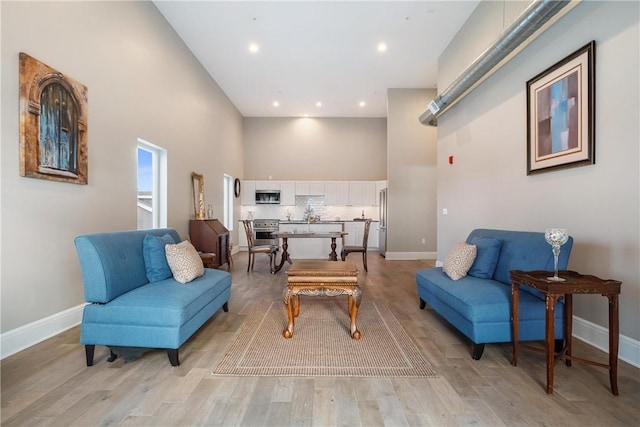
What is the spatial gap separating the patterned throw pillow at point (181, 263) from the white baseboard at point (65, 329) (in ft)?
3.64

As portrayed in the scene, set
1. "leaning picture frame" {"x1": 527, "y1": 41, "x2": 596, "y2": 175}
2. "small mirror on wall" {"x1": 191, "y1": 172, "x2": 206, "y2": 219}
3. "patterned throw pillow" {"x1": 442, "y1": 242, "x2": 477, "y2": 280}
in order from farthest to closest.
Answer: "small mirror on wall" {"x1": 191, "y1": 172, "x2": 206, "y2": 219} < "patterned throw pillow" {"x1": 442, "y1": 242, "x2": 477, "y2": 280} < "leaning picture frame" {"x1": 527, "y1": 41, "x2": 596, "y2": 175}

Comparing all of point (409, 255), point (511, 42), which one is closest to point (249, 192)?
point (409, 255)

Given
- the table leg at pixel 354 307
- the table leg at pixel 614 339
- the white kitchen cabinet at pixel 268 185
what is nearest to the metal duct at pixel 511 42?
the table leg at pixel 614 339

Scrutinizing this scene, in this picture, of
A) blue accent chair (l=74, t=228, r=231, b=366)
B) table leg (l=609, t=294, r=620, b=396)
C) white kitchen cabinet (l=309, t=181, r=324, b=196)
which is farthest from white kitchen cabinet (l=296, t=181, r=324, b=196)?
table leg (l=609, t=294, r=620, b=396)

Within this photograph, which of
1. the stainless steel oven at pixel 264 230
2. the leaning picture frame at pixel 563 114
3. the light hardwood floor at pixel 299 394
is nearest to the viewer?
the light hardwood floor at pixel 299 394

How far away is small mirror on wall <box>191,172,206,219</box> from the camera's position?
17.4 ft

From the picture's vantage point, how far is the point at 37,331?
238cm

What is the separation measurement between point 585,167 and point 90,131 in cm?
474

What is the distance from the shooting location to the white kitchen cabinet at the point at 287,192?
8633 mm

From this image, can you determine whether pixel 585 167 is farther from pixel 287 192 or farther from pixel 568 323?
pixel 287 192

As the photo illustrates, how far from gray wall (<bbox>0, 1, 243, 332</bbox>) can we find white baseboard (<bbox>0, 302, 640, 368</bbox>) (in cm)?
7

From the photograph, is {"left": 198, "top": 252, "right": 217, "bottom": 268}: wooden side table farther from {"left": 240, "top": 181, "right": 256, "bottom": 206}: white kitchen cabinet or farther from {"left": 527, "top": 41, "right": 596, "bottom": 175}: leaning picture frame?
{"left": 527, "top": 41, "right": 596, "bottom": 175}: leaning picture frame

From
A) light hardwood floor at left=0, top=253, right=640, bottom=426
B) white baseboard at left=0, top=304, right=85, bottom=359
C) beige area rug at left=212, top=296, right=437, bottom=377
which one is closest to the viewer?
light hardwood floor at left=0, top=253, right=640, bottom=426

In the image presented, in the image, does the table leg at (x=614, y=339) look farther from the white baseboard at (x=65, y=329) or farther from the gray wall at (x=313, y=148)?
the gray wall at (x=313, y=148)
